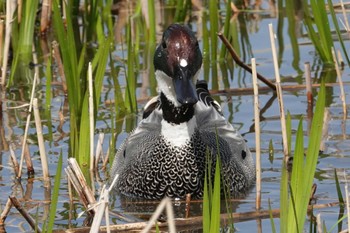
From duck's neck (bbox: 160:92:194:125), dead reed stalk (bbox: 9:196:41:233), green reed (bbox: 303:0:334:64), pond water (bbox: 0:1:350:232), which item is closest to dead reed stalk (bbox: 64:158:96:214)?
pond water (bbox: 0:1:350:232)

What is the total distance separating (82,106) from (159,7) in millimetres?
5292

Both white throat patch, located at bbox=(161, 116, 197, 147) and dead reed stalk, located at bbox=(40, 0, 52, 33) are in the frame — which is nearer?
white throat patch, located at bbox=(161, 116, 197, 147)

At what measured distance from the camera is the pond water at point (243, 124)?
7.64m

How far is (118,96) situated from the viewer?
9.22 meters

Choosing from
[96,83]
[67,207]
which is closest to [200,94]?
[96,83]

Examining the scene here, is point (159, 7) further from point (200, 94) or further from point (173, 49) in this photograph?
point (173, 49)

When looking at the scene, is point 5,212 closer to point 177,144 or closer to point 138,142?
point 177,144

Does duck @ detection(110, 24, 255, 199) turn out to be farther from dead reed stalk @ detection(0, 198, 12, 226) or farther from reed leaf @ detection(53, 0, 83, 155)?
dead reed stalk @ detection(0, 198, 12, 226)

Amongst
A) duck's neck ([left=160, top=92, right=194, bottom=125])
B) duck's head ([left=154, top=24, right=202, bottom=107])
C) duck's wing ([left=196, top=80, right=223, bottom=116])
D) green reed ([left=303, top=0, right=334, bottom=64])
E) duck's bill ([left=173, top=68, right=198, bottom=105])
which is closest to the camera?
duck's bill ([left=173, top=68, right=198, bottom=105])

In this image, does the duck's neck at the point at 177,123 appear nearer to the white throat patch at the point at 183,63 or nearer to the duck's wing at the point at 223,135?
the duck's wing at the point at 223,135

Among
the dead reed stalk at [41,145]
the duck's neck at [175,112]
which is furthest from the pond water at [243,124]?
the duck's neck at [175,112]

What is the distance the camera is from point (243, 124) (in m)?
9.52

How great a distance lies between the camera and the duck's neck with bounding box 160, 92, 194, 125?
7.83m

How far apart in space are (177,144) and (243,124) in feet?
5.54
